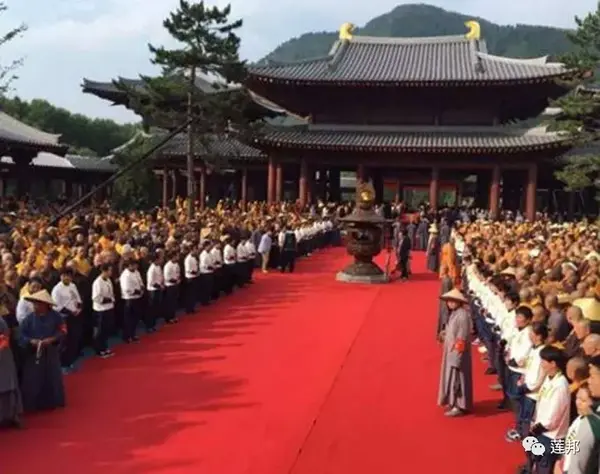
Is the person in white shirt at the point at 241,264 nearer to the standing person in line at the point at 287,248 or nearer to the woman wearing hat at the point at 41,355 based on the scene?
the standing person in line at the point at 287,248

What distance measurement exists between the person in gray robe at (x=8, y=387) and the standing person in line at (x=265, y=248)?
13.4m

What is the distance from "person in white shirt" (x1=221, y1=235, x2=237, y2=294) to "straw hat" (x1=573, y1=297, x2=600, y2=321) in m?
10.1

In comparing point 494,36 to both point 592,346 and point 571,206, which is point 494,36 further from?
point 592,346

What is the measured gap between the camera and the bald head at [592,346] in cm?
574

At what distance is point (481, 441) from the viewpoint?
774 cm

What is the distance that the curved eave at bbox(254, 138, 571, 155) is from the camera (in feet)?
92.0

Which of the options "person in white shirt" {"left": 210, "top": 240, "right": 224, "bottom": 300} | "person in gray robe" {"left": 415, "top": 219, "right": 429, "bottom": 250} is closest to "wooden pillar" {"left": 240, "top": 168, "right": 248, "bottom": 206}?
"person in gray robe" {"left": 415, "top": 219, "right": 429, "bottom": 250}

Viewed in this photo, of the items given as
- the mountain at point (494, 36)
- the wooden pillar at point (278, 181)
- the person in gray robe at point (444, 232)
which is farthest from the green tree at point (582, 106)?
the mountain at point (494, 36)

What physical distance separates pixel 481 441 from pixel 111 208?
24.2 m

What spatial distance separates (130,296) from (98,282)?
3.12 ft

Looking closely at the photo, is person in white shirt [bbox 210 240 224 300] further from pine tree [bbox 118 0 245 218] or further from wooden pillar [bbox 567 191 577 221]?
wooden pillar [bbox 567 191 577 221]

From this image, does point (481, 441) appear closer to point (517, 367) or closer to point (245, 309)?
point (517, 367)

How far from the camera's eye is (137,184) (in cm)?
3125

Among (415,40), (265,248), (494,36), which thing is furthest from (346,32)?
(494,36)
